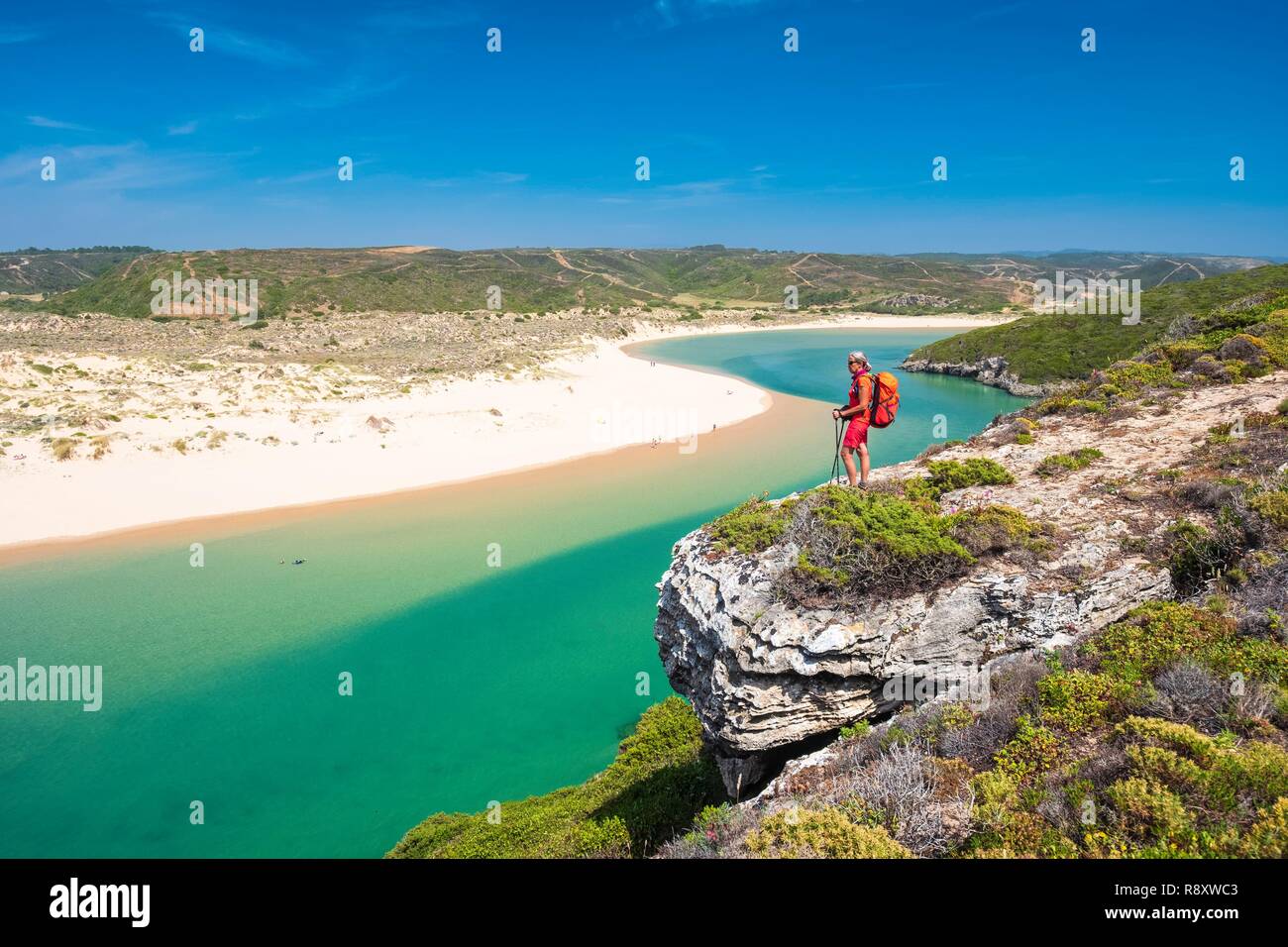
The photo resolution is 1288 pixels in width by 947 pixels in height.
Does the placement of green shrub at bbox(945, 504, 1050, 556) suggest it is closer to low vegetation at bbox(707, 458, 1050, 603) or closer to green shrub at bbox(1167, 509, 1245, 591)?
low vegetation at bbox(707, 458, 1050, 603)

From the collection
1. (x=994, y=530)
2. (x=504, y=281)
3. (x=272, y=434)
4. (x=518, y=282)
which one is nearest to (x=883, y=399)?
(x=994, y=530)

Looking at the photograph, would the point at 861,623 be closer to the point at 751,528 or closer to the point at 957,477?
the point at 751,528

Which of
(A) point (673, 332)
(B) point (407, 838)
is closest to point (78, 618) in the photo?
(B) point (407, 838)

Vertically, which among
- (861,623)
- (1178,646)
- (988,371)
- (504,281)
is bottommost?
(861,623)

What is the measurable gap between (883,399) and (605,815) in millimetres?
7494

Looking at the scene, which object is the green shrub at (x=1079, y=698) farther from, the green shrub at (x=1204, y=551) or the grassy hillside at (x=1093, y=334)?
the grassy hillside at (x=1093, y=334)

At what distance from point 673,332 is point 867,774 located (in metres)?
106

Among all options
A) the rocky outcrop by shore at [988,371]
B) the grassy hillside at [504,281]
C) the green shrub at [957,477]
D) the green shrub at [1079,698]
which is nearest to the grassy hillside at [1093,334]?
the rocky outcrop by shore at [988,371]

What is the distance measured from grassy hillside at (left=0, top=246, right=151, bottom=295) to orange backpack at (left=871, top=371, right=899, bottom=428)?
16082 centimetres

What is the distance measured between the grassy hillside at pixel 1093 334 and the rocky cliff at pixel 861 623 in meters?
52.4

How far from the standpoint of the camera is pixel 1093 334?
5806 centimetres

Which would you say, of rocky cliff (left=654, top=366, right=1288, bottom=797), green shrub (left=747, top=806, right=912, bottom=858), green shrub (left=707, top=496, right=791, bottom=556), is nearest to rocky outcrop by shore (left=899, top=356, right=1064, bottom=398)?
rocky cliff (left=654, top=366, right=1288, bottom=797)

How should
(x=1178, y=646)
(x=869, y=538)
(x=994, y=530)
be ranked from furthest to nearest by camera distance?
(x=994, y=530), (x=869, y=538), (x=1178, y=646)

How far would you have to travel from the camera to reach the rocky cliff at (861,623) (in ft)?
25.0
